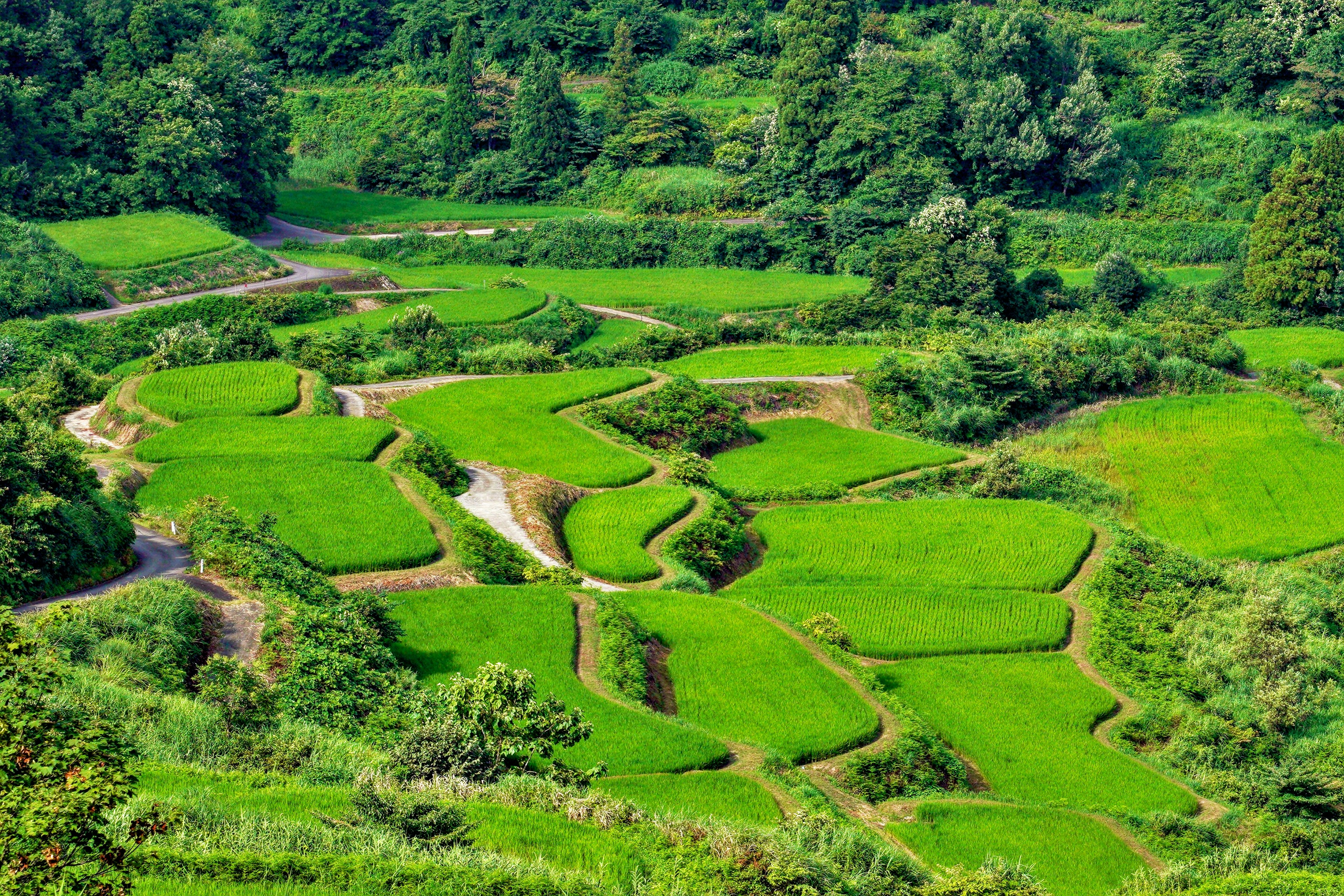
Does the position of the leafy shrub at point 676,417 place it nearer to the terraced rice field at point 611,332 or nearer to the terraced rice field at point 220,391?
the terraced rice field at point 220,391

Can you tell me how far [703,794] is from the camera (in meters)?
24.2

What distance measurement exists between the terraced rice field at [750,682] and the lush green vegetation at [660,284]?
39964 millimetres

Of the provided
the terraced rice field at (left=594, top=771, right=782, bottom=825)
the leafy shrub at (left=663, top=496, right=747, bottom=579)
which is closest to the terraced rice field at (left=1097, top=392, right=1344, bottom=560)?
the leafy shrub at (left=663, top=496, right=747, bottom=579)

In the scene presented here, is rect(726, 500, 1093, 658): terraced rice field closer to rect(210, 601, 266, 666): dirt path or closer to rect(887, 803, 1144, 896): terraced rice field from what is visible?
rect(887, 803, 1144, 896): terraced rice field

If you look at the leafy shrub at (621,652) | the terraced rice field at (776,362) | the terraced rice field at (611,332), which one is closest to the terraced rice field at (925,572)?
the leafy shrub at (621,652)

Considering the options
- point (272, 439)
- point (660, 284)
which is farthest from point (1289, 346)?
point (272, 439)

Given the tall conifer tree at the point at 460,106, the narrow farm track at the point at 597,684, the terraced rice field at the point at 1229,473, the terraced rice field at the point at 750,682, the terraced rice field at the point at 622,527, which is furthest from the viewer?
the tall conifer tree at the point at 460,106

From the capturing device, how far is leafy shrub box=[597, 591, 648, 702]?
29.5 meters

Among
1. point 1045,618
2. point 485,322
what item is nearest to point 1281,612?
point 1045,618

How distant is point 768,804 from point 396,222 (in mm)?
72598

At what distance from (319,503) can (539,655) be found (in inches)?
420

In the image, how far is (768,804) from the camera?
24234mm

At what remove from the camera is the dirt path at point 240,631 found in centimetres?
2705

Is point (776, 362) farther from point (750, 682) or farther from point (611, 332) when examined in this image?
point (750, 682)
